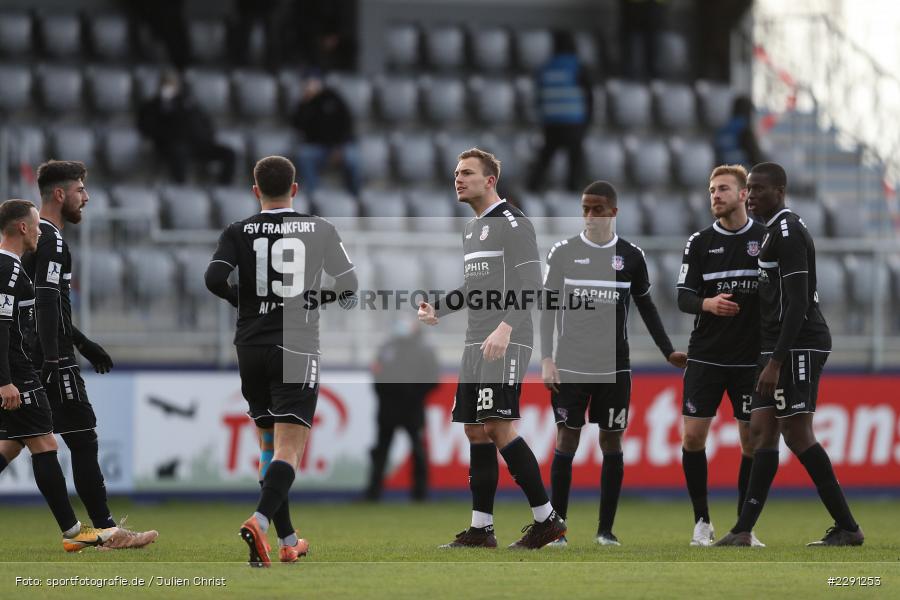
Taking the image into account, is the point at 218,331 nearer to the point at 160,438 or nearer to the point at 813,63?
the point at 160,438

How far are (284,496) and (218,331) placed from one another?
7.46 meters

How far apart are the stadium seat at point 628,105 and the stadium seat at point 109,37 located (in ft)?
23.2

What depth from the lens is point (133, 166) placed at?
17625 mm

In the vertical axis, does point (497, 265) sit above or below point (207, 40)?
below

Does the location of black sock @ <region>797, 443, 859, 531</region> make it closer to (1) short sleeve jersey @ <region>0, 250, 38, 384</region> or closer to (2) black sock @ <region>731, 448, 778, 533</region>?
(2) black sock @ <region>731, 448, 778, 533</region>

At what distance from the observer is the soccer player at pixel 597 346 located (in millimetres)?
9453

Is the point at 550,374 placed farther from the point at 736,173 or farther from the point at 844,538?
the point at 844,538

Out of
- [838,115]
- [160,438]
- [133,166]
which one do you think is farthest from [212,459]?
[838,115]

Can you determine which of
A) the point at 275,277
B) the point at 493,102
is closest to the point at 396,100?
the point at 493,102

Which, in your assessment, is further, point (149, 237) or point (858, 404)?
point (858, 404)

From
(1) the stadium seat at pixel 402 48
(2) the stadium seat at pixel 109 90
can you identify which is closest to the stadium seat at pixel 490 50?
(1) the stadium seat at pixel 402 48

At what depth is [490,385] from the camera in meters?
8.57

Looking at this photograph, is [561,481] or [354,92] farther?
[354,92]

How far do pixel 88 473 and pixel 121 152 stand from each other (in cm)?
935
